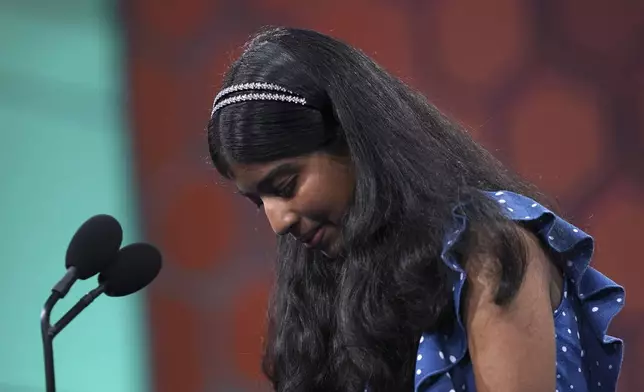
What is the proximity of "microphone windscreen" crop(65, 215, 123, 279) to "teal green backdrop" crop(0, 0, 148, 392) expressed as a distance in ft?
3.36

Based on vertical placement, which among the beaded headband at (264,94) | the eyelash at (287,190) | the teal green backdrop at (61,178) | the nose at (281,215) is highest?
the beaded headband at (264,94)

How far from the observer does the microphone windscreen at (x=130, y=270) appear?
1.27 m

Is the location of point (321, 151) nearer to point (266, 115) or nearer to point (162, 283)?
point (266, 115)

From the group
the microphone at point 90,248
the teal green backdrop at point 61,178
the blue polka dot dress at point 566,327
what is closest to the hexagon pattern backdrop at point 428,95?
the teal green backdrop at point 61,178

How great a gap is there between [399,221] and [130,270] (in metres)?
0.34

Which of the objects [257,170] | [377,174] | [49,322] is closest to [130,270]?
[49,322]

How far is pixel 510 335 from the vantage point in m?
Result: 1.05

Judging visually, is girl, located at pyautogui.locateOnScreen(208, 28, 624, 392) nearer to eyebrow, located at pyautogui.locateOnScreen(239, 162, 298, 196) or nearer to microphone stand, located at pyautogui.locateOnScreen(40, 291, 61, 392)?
eyebrow, located at pyautogui.locateOnScreen(239, 162, 298, 196)

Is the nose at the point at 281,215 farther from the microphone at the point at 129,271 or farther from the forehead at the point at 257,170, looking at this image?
the microphone at the point at 129,271

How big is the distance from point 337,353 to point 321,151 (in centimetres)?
26

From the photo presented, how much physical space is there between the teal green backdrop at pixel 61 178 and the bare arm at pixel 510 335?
53.3 inches

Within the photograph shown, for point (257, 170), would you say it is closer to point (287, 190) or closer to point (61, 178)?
point (287, 190)

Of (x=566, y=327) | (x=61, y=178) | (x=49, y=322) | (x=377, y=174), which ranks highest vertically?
(x=377, y=174)

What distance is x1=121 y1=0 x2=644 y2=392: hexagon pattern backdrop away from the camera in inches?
79.0
